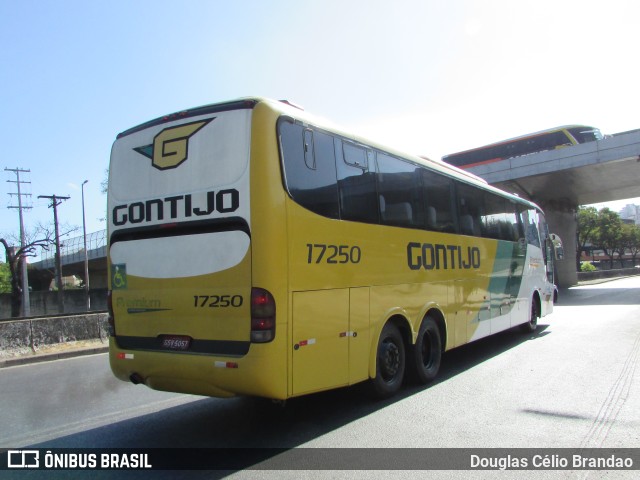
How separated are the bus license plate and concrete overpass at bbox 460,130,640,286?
2363cm

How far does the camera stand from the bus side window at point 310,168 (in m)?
5.18

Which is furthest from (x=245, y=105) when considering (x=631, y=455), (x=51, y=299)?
(x=51, y=299)

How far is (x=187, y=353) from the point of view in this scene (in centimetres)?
518

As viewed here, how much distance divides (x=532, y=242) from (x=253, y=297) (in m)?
10.1

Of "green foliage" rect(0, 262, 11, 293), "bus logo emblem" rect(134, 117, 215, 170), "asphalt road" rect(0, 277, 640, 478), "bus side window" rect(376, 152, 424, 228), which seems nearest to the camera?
"asphalt road" rect(0, 277, 640, 478)

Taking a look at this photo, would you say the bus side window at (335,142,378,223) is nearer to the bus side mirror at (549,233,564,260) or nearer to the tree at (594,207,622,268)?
the bus side mirror at (549,233,564,260)

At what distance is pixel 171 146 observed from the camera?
5551 millimetres

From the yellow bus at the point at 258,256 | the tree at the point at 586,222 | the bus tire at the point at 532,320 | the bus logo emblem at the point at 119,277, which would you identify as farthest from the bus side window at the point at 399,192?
the tree at the point at 586,222

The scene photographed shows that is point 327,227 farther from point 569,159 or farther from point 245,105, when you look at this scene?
point 569,159

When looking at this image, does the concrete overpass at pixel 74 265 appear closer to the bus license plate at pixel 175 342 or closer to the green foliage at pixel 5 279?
the green foliage at pixel 5 279

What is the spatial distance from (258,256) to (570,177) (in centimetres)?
2744

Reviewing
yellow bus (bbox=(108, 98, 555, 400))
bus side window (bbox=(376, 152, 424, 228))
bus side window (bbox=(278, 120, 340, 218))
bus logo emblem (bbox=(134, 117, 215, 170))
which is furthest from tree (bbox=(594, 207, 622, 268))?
bus logo emblem (bbox=(134, 117, 215, 170))

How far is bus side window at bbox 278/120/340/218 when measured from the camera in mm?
5180

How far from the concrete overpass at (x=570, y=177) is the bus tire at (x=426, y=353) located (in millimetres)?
19785
